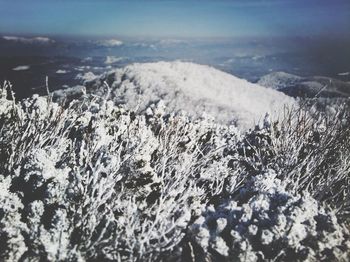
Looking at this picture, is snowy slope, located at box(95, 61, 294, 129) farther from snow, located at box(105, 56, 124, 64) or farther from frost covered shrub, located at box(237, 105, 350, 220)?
snow, located at box(105, 56, 124, 64)

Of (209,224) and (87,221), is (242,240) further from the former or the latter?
(87,221)

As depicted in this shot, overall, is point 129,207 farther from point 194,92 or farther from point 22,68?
point 22,68

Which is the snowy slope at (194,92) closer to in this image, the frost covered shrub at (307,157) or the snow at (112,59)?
the frost covered shrub at (307,157)

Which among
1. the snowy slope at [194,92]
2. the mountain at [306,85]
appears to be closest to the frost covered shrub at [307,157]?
the snowy slope at [194,92]

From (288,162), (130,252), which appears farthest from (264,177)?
(130,252)

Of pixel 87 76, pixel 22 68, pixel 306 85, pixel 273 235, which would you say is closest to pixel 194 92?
pixel 87 76

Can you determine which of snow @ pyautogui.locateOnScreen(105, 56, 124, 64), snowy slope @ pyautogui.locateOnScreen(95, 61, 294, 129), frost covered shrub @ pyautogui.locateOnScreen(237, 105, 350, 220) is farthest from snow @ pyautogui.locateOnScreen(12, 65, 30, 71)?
frost covered shrub @ pyautogui.locateOnScreen(237, 105, 350, 220)
